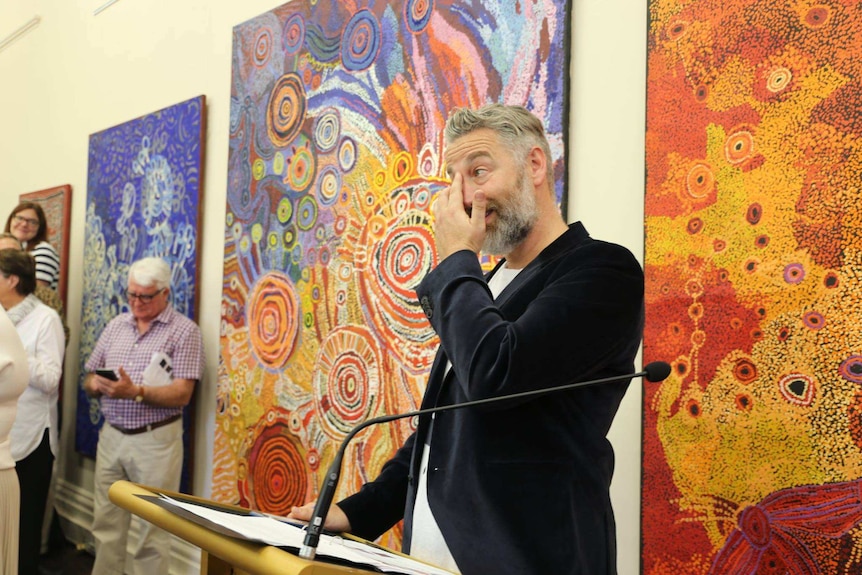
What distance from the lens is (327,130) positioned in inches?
125

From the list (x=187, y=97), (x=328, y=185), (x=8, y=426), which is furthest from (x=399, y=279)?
(x=187, y=97)

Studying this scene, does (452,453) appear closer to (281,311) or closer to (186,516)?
(186,516)

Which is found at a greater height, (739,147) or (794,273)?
(739,147)

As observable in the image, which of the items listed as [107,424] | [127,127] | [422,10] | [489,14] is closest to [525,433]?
[489,14]

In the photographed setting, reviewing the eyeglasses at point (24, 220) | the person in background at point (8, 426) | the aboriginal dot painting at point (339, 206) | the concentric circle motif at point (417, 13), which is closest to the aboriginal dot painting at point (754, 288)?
the aboriginal dot painting at point (339, 206)

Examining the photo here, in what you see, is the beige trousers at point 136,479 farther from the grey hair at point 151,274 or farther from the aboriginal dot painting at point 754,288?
the aboriginal dot painting at point 754,288

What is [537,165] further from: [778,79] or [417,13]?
[417,13]

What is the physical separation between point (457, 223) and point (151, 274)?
2701 millimetres

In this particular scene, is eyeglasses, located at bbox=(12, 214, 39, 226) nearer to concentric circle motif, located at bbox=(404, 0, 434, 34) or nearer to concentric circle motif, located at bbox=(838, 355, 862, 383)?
concentric circle motif, located at bbox=(404, 0, 434, 34)

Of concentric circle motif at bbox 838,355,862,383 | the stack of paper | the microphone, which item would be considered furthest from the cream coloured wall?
the stack of paper

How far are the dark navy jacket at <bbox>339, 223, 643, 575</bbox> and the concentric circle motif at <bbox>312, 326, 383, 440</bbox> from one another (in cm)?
147

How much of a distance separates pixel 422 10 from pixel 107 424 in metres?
2.47

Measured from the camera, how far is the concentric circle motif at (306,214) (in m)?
3.22

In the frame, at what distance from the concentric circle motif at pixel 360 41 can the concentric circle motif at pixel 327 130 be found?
20cm
